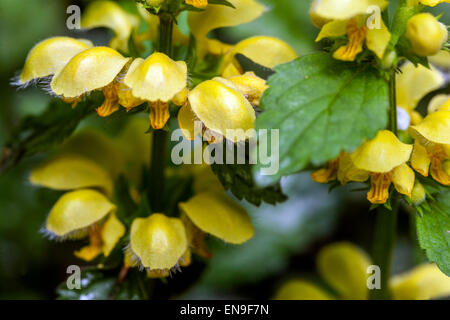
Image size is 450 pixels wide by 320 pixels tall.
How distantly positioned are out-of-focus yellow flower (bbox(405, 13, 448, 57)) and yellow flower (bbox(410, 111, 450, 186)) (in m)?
0.15

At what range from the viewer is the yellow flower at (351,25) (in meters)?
0.94

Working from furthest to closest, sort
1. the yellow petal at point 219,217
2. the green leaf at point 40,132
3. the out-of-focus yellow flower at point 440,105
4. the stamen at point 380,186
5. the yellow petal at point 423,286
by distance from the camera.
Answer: the yellow petal at point 423,286 → the green leaf at point 40,132 → the yellow petal at point 219,217 → the out-of-focus yellow flower at point 440,105 → the stamen at point 380,186

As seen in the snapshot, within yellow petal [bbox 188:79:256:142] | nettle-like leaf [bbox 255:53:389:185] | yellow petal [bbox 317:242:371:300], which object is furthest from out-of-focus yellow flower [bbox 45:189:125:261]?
yellow petal [bbox 317:242:371:300]

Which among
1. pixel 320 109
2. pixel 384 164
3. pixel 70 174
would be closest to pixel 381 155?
pixel 384 164

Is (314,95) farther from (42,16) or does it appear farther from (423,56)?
(42,16)

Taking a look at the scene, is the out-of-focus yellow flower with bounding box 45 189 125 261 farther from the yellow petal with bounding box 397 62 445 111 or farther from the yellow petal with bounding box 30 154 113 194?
the yellow petal with bounding box 397 62 445 111

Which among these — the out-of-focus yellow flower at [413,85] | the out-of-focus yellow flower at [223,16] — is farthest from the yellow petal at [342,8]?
the out-of-focus yellow flower at [413,85]

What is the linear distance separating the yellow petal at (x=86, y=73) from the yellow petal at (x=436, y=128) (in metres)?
0.57

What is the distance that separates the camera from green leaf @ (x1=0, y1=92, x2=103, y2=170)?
1.31 m

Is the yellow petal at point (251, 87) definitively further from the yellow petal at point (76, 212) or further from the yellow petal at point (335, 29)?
the yellow petal at point (76, 212)

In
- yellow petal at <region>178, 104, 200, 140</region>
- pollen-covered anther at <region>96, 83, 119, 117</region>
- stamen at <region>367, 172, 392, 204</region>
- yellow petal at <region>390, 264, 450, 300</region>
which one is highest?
pollen-covered anther at <region>96, 83, 119, 117</region>

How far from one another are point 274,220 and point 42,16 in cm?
125

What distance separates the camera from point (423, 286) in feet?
4.79

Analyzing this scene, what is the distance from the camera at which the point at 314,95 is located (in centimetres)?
98
